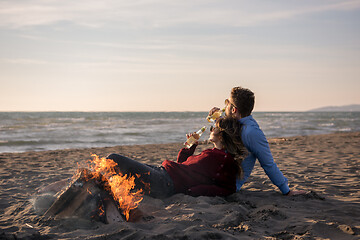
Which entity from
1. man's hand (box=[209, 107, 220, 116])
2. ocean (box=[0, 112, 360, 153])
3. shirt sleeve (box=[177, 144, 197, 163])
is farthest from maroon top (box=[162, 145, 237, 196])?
ocean (box=[0, 112, 360, 153])

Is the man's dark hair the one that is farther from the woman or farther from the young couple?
the woman

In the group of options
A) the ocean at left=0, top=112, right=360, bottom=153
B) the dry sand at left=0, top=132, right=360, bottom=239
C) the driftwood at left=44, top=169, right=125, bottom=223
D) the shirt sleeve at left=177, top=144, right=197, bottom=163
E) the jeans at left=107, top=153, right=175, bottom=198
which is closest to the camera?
the dry sand at left=0, top=132, right=360, bottom=239

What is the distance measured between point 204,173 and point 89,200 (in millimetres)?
1396

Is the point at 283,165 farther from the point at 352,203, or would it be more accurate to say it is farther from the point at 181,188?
the point at 181,188

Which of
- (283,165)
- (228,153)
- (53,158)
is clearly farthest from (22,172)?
(283,165)

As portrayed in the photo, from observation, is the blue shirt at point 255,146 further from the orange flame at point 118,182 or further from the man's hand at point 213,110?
the orange flame at point 118,182

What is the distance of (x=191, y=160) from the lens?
12.4 ft

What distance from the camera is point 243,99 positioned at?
143 inches

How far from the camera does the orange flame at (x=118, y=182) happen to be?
3311 mm

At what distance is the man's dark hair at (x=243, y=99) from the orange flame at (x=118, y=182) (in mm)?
1538

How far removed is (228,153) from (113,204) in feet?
4.84

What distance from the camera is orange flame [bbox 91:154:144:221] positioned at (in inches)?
130

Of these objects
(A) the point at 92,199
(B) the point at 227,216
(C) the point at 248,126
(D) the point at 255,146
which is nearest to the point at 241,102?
(C) the point at 248,126

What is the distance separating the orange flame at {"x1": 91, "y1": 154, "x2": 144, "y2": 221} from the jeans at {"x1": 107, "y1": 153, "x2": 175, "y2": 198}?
2.5 inches
